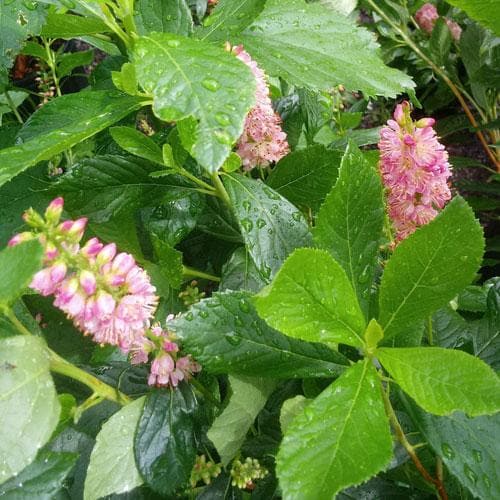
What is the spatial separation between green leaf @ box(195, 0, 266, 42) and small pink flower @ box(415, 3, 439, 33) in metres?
1.46

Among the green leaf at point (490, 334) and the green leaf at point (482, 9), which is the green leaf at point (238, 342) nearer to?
the green leaf at point (490, 334)

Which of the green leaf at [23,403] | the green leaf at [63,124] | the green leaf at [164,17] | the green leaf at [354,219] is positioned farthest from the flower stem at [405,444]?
the green leaf at [164,17]

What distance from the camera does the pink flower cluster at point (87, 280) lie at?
563 millimetres

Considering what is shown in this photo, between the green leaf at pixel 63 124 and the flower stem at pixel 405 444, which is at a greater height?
the green leaf at pixel 63 124

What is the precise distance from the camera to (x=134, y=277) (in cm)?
61

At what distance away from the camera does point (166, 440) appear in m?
0.71

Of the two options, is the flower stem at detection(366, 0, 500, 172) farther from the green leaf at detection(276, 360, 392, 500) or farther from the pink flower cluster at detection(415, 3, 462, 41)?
the green leaf at detection(276, 360, 392, 500)

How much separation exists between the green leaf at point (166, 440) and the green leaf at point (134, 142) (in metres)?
0.29

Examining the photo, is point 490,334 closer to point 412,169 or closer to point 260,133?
point 412,169

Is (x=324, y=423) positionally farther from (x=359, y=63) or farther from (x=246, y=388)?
(x=359, y=63)

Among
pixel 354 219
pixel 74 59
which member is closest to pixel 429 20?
pixel 74 59

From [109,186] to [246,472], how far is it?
1.39 feet

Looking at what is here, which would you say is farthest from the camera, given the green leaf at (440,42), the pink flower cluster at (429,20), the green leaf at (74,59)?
the pink flower cluster at (429,20)

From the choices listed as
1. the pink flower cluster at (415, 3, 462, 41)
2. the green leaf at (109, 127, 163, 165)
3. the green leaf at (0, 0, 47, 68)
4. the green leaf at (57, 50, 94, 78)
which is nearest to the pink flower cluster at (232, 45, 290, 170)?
the green leaf at (109, 127, 163, 165)
